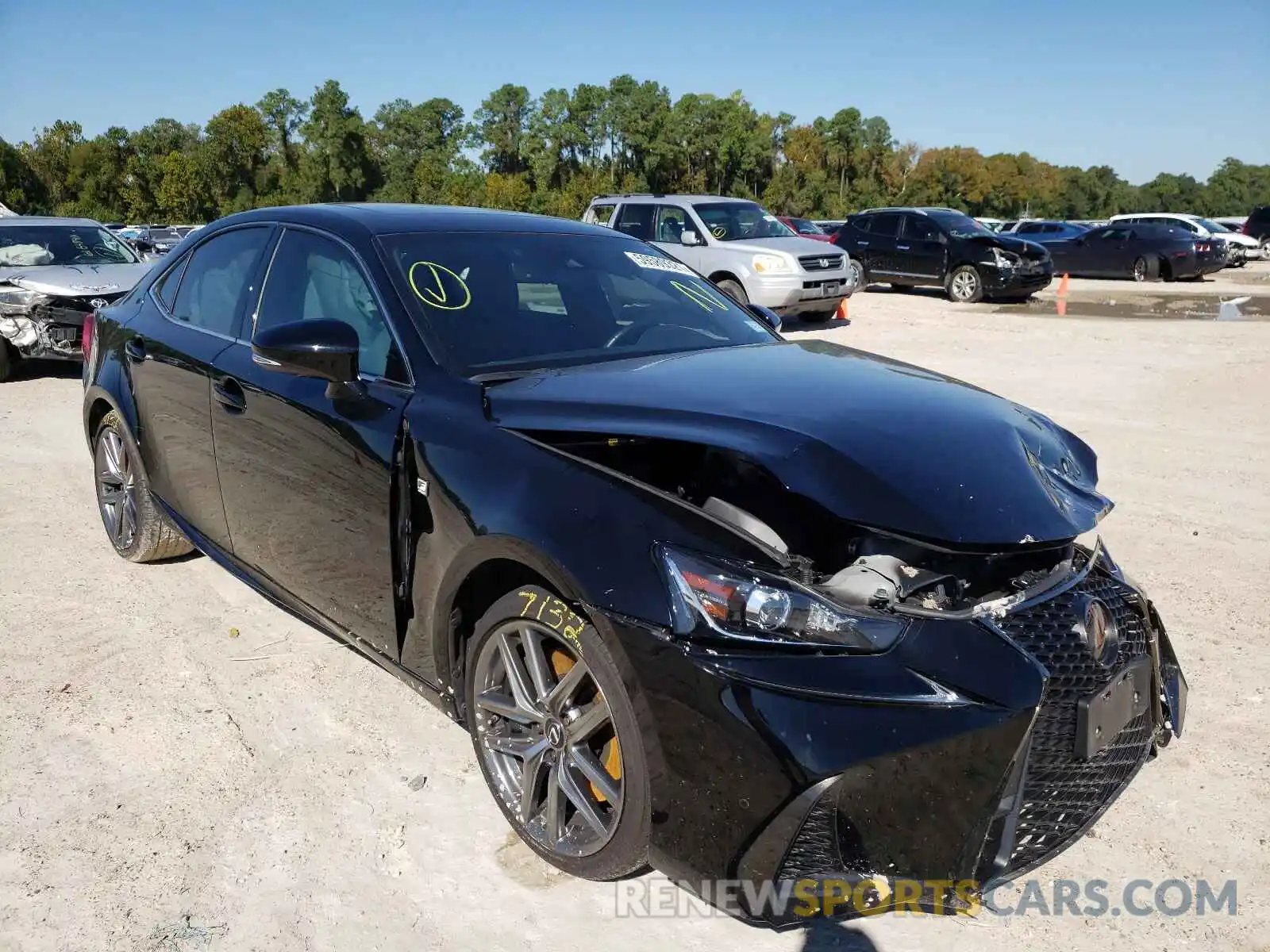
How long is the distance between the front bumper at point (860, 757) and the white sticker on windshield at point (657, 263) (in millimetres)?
2223

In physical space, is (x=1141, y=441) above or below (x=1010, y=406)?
below

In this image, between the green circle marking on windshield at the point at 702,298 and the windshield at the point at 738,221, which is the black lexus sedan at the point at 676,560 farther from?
the windshield at the point at 738,221

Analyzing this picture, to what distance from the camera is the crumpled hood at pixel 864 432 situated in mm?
2406

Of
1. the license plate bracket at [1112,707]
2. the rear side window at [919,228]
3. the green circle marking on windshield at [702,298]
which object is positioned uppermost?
the rear side window at [919,228]

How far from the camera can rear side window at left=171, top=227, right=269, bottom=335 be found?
4.01 meters

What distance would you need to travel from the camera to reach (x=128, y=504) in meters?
4.90

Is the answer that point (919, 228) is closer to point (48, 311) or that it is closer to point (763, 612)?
point (48, 311)

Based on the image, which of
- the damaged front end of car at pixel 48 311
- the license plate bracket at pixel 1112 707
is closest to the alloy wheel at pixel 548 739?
the license plate bracket at pixel 1112 707

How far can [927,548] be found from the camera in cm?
238

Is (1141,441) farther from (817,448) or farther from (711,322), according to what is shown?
(817,448)

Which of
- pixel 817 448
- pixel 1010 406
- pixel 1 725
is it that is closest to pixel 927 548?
pixel 817 448

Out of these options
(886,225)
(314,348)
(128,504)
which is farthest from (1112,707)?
(886,225)

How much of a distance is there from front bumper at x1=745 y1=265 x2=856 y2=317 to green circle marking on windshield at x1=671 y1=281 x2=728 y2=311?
31.2 feet

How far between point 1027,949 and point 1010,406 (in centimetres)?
154
